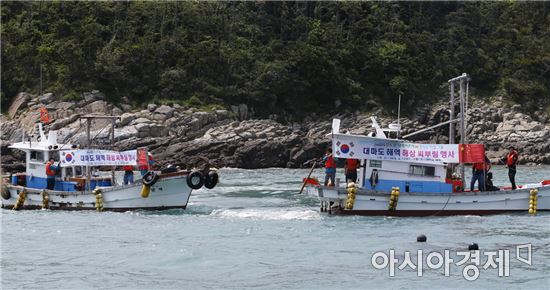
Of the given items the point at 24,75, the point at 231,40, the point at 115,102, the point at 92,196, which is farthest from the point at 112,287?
the point at 231,40

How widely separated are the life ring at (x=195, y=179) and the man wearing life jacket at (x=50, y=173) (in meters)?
6.38

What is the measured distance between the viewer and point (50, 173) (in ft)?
126

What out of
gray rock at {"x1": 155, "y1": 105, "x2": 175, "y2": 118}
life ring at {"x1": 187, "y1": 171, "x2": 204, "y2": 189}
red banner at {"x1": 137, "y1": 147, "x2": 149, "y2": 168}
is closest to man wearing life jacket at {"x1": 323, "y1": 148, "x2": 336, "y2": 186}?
life ring at {"x1": 187, "y1": 171, "x2": 204, "y2": 189}

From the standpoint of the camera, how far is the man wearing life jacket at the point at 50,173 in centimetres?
3828

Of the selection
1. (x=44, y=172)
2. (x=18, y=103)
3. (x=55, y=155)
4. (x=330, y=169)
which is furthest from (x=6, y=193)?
(x=18, y=103)

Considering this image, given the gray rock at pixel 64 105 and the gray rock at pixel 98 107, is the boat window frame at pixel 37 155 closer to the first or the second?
the gray rock at pixel 64 105

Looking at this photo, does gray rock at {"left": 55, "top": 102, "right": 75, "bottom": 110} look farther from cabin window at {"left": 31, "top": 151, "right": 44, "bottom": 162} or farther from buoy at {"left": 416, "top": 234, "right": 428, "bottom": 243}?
buoy at {"left": 416, "top": 234, "right": 428, "bottom": 243}

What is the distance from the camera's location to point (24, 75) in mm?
90062

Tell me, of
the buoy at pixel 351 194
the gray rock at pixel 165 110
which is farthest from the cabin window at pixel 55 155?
the gray rock at pixel 165 110

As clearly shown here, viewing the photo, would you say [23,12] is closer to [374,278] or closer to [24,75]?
[24,75]

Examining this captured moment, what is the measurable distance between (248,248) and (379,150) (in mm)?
9130

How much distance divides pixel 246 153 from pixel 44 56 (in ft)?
91.2

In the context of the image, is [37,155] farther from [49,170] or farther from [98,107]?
[98,107]

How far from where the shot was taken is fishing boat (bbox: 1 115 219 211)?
36125 mm
